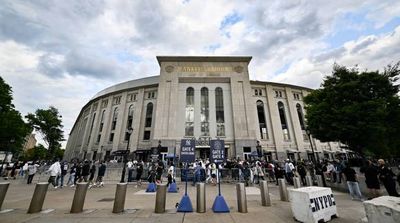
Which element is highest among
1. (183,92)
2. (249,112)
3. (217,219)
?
(183,92)

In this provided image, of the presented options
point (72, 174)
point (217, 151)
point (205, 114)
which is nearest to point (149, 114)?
point (205, 114)

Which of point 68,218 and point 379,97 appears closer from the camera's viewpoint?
point 68,218

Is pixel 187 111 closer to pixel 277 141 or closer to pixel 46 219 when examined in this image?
pixel 277 141

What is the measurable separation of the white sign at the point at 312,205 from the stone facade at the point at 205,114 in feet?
74.3

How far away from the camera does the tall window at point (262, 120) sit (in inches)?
1492

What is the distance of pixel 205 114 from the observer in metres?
34.2

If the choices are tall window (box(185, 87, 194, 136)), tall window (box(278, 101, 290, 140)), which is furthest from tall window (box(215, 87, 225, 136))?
tall window (box(278, 101, 290, 140))

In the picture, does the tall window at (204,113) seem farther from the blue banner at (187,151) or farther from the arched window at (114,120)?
the arched window at (114,120)

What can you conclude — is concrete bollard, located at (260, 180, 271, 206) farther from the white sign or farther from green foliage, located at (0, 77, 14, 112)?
green foliage, located at (0, 77, 14, 112)

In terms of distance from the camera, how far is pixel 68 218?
5.56 metres

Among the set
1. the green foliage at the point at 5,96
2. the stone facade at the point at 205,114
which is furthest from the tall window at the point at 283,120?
the green foliage at the point at 5,96

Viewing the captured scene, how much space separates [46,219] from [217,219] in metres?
5.31

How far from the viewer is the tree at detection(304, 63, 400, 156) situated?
51.9 feet

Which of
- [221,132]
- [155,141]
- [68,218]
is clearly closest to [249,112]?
[221,132]
